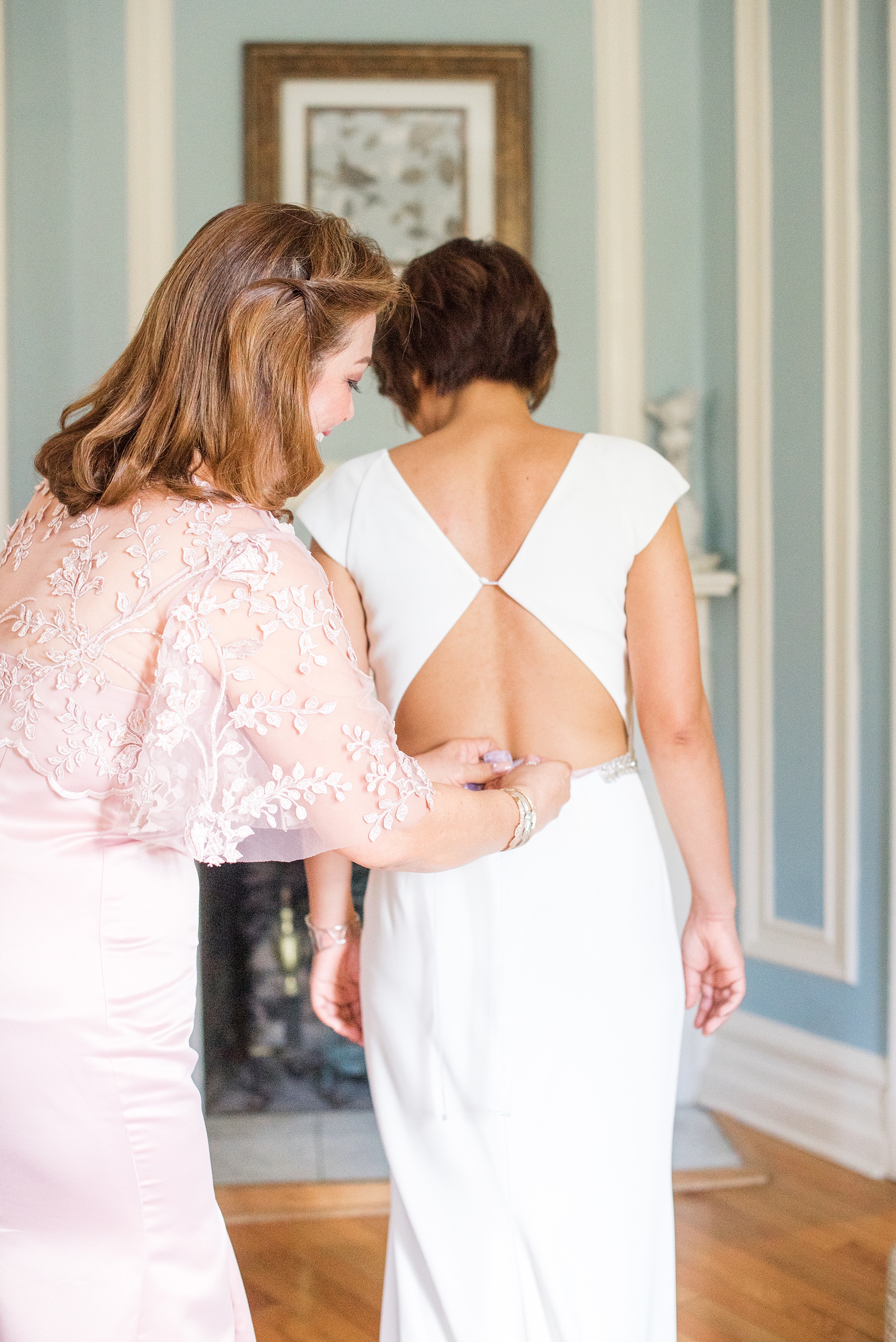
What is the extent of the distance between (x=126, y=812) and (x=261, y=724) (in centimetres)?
15

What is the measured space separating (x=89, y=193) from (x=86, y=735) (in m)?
2.66

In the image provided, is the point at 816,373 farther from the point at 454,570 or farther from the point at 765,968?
the point at 454,570

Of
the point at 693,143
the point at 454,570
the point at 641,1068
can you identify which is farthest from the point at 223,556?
the point at 693,143

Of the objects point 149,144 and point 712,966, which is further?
point 149,144

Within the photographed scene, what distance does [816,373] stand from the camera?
110 inches

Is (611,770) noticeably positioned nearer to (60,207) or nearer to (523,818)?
(523,818)

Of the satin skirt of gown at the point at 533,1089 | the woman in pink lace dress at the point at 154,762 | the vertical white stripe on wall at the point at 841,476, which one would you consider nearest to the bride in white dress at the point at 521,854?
the satin skirt of gown at the point at 533,1089

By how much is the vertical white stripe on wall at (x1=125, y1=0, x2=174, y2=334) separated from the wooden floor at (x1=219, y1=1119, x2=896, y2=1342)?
2.33 meters

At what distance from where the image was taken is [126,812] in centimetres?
100

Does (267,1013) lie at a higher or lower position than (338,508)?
lower

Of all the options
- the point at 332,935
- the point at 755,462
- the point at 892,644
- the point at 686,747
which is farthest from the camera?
the point at 755,462

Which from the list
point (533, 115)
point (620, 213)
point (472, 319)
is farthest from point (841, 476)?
point (472, 319)
